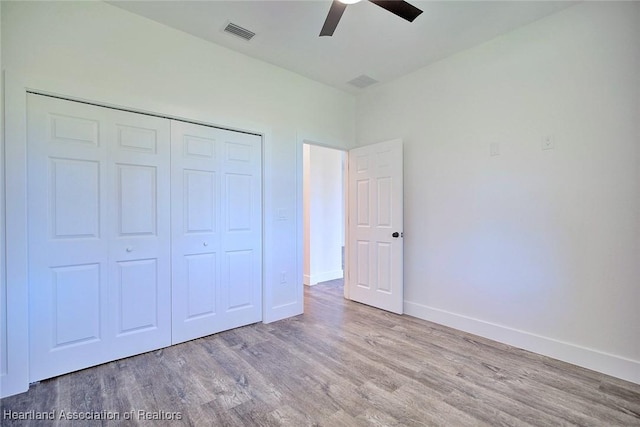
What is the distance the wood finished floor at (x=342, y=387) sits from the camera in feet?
5.79

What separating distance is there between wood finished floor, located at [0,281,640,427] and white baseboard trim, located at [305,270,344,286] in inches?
82.6

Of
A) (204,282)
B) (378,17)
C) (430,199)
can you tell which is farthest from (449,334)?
(378,17)

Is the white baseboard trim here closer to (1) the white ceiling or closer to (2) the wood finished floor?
(2) the wood finished floor

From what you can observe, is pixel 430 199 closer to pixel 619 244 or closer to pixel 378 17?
pixel 619 244

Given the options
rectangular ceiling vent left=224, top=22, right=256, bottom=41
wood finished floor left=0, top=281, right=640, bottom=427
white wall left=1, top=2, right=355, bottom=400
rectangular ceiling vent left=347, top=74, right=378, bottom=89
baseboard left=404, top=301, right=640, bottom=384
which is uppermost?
rectangular ceiling vent left=224, top=22, right=256, bottom=41

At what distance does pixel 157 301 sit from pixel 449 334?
2.75 metres

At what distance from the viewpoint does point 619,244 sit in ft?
7.22

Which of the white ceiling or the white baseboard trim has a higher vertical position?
the white ceiling

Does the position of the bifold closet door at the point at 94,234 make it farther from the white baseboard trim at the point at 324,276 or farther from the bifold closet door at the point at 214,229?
the white baseboard trim at the point at 324,276

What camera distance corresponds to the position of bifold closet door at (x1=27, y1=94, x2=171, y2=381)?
2.11 m

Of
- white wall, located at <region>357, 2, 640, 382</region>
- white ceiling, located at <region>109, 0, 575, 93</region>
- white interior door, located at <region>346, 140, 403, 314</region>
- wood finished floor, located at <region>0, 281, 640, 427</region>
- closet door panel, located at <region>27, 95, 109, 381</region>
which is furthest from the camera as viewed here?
white interior door, located at <region>346, 140, 403, 314</region>

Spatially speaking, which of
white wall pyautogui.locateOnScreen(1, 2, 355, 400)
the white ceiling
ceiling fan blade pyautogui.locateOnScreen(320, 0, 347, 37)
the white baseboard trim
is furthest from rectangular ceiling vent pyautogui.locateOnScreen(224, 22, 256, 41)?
the white baseboard trim

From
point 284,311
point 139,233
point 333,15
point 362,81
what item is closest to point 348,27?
point 333,15

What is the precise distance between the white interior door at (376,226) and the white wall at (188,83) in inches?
21.1
